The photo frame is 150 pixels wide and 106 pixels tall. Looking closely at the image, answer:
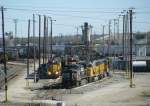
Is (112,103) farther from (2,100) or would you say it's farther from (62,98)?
(2,100)

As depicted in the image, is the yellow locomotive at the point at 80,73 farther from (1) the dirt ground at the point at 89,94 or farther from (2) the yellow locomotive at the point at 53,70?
(2) the yellow locomotive at the point at 53,70

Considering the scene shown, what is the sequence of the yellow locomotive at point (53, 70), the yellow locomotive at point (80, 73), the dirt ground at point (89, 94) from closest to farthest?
the dirt ground at point (89, 94) < the yellow locomotive at point (80, 73) < the yellow locomotive at point (53, 70)

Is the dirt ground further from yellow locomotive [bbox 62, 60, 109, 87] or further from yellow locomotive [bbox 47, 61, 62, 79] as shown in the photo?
yellow locomotive [bbox 47, 61, 62, 79]

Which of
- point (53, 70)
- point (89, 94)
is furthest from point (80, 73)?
point (53, 70)

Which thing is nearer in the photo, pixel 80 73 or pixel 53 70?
pixel 80 73

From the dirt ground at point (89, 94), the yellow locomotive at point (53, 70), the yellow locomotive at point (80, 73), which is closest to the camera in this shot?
the dirt ground at point (89, 94)

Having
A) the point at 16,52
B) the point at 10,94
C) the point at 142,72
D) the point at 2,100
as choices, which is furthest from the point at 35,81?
the point at 16,52

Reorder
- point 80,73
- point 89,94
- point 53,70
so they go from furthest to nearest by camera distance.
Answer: point 53,70 → point 80,73 → point 89,94

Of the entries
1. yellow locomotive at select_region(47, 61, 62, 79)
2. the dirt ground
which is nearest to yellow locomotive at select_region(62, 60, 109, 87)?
the dirt ground

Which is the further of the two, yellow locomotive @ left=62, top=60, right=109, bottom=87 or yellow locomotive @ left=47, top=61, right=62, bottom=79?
yellow locomotive @ left=47, top=61, right=62, bottom=79

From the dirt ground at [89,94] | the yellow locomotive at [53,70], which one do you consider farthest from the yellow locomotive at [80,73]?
the yellow locomotive at [53,70]

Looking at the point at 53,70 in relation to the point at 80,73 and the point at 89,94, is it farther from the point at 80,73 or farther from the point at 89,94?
the point at 89,94

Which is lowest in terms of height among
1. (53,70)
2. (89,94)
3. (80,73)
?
(89,94)

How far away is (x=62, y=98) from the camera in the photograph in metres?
48.1
